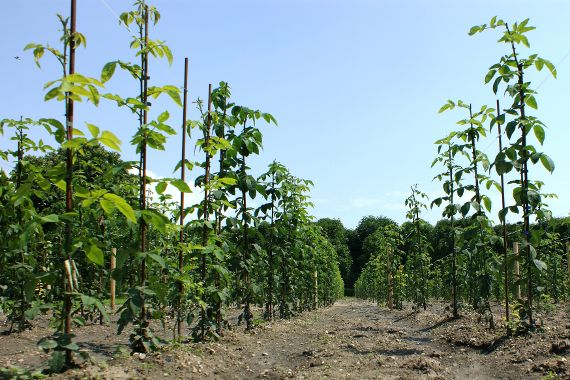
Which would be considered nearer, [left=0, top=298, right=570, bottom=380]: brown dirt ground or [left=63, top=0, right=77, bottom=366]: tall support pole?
[left=63, top=0, right=77, bottom=366]: tall support pole

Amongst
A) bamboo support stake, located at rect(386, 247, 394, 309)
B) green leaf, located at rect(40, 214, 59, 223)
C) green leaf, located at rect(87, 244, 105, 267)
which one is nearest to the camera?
green leaf, located at rect(40, 214, 59, 223)

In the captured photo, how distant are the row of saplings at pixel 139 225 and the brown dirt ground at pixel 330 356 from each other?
350 mm

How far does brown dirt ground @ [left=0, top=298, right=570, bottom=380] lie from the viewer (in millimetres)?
4750

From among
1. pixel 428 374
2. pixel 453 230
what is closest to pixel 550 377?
pixel 428 374

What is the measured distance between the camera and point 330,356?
21.4 ft

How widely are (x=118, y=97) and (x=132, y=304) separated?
1752 millimetres

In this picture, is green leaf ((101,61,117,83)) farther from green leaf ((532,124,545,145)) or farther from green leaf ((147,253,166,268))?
green leaf ((532,124,545,145))

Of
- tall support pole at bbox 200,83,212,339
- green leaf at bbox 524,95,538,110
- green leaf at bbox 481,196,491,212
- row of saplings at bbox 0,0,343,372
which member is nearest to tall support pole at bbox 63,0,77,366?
row of saplings at bbox 0,0,343,372

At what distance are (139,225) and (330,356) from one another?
11.5 feet

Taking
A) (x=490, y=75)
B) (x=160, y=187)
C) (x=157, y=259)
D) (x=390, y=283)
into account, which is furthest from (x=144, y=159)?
(x=390, y=283)

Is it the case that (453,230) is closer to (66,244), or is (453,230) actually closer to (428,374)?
(428,374)

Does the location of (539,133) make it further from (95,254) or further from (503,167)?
(95,254)

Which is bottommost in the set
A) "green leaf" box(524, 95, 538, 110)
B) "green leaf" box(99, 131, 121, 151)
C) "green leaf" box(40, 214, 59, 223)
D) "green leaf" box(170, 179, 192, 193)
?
"green leaf" box(40, 214, 59, 223)

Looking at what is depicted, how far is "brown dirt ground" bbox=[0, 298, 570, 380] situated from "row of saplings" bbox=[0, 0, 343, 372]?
35cm
